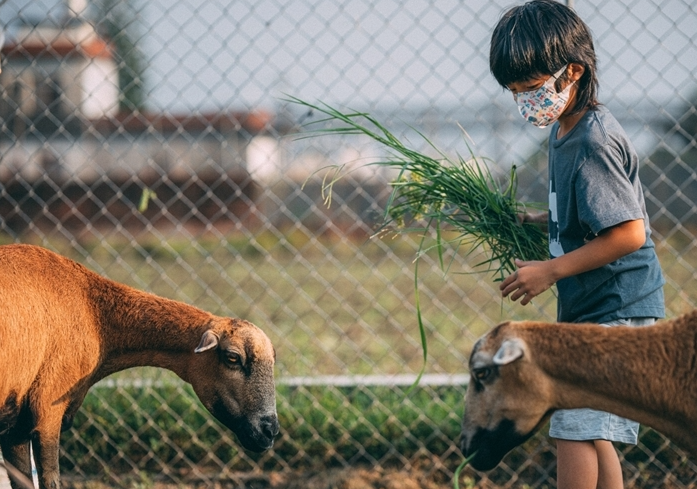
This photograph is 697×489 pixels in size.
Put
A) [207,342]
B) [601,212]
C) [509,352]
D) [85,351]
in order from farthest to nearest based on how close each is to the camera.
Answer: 1. [85,351]
2. [207,342]
3. [601,212]
4. [509,352]

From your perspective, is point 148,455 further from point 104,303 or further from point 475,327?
point 475,327

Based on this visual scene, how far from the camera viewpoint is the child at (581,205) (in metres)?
2.72

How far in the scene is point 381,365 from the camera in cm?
625

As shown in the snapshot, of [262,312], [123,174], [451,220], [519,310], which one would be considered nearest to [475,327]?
[519,310]

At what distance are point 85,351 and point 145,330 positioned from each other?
0.26 metres

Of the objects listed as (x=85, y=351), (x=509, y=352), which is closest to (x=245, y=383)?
(x=85, y=351)

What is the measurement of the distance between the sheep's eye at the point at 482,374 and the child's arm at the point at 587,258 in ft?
1.27

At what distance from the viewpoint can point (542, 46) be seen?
281 cm

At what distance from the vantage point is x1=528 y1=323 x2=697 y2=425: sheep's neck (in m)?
2.50

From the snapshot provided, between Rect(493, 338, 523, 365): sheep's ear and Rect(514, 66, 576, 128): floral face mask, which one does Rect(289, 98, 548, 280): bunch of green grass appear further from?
Rect(493, 338, 523, 365): sheep's ear

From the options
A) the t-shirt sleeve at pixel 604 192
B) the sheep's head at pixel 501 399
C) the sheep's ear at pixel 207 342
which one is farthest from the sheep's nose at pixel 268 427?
the t-shirt sleeve at pixel 604 192

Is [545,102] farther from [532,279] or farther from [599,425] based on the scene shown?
[599,425]

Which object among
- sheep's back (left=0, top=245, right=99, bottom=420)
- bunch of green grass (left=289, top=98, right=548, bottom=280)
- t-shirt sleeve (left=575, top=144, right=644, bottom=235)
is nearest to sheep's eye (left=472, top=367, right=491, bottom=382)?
t-shirt sleeve (left=575, top=144, right=644, bottom=235)

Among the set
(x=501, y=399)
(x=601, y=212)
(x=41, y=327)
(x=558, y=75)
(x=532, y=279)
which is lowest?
(x=41, y=327)
